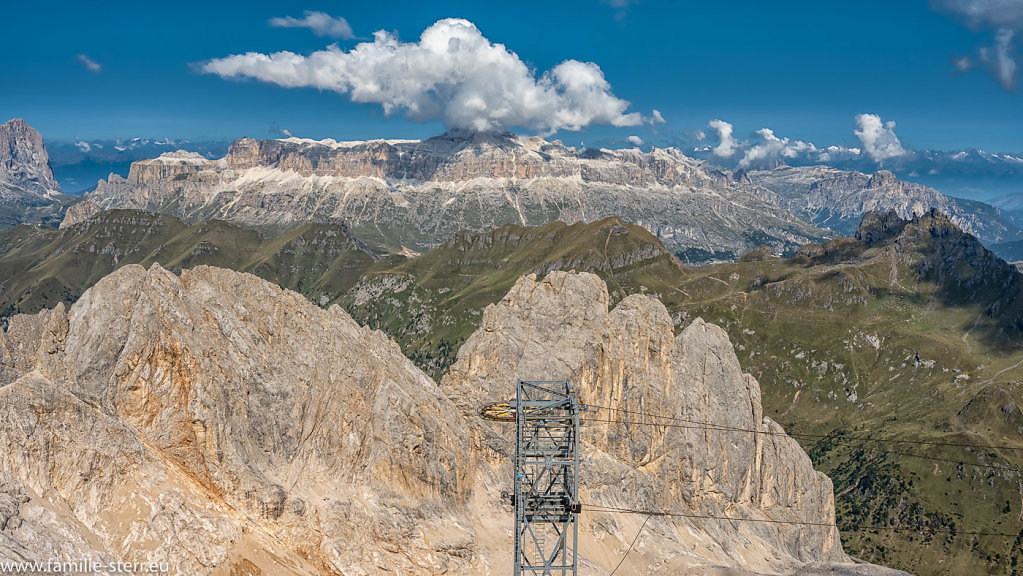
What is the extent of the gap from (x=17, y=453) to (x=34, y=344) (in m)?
36.1

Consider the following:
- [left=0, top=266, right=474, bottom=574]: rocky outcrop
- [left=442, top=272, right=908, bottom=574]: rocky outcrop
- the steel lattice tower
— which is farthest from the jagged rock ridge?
the steel lattice tower

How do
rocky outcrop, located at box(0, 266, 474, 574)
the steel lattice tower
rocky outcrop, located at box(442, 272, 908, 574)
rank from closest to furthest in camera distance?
1. rocky outcrop, located at box(0, 266, 474, 574)
2. the steel lattice tower
3. rocky outcrop, located at box(442, 272, 908, 574)

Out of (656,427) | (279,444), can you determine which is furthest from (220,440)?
(656,427)

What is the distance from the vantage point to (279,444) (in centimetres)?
7950

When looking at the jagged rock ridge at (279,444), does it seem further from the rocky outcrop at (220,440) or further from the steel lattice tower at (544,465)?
the steel lattice tower at (544,465)

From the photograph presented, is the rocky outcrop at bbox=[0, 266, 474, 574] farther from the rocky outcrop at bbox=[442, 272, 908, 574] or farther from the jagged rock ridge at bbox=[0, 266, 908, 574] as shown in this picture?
the rocky outcrop at bbox=[442, 272, 908, 574]

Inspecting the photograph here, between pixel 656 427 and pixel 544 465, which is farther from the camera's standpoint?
pixel 656 427

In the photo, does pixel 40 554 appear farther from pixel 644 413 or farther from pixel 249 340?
pixel 644 413

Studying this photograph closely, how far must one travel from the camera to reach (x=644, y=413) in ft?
404

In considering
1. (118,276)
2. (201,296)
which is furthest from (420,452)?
(118,276)

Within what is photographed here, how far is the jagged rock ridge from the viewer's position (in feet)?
202

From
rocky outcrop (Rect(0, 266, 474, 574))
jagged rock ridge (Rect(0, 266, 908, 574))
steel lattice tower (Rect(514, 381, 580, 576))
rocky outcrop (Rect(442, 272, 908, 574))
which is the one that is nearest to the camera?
rocky outcrop (Rect(0, 266, 474, 574))

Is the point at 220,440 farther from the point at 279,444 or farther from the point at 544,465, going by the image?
the point at 544,465

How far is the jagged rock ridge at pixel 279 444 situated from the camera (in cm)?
6147
